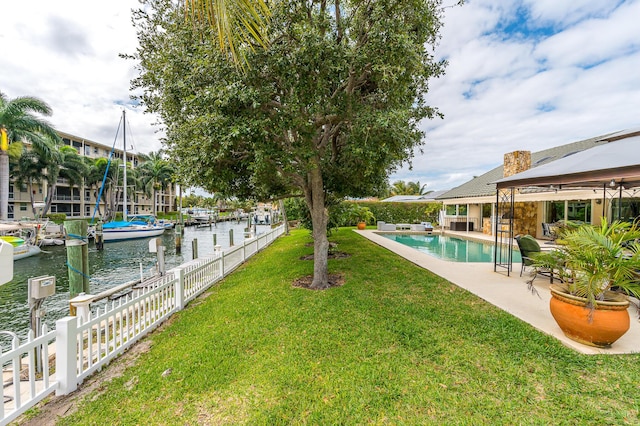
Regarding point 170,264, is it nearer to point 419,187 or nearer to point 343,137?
point 343,137

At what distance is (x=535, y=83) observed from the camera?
12773mm

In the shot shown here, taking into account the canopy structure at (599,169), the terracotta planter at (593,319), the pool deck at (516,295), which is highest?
the canopy structure at (599,169)

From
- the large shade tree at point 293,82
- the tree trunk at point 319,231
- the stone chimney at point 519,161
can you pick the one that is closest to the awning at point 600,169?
the large shade tree at point 293,82

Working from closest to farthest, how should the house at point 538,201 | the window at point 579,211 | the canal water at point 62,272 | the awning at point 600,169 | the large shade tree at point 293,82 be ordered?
the awning at point 600,169, the large shade tree at point 293,82, the canal water at point 62,272, the house at point 538,201, the window at point 579,211

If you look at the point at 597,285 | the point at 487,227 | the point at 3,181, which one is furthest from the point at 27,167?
the point at 487,227

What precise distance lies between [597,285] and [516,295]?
2571 mm

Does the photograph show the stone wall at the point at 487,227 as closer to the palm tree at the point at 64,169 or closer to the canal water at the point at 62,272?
the canal water at the point at 62,272

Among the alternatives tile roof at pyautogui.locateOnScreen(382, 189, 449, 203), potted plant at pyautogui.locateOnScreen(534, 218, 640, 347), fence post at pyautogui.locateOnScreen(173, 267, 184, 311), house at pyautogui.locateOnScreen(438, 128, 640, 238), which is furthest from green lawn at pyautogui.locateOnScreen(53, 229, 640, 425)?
tile roof at pyautogui.locateOnScreen(382, 189, 449, 203)

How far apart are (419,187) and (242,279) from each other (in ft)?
142

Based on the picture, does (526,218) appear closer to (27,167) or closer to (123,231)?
(123,231)

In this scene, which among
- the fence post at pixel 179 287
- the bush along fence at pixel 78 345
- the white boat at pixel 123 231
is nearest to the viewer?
the bush along fence at pixel 78 345

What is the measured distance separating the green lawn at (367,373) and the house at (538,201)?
9559 mm

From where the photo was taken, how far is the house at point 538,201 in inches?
504

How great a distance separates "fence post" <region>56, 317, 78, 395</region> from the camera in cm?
343
